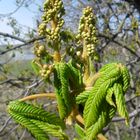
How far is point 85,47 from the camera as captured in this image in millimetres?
1069

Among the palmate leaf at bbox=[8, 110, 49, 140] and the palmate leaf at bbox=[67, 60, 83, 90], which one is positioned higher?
the palmate leaf at bbox=[67, 60, 83, 90]

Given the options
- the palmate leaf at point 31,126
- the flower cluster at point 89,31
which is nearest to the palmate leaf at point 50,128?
the palmate leaf at point 31,126

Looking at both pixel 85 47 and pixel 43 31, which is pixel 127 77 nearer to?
pixel 85 47

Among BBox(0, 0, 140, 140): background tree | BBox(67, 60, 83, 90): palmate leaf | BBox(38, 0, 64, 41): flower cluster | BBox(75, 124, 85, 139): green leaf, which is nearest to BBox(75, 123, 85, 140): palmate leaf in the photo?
BBox(75, 124, 85, 139): green leaf

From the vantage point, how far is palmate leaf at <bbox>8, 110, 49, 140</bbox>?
1030mm

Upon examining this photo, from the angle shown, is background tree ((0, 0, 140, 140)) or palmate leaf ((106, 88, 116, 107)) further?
background tree ((0, 0, 140, 140))

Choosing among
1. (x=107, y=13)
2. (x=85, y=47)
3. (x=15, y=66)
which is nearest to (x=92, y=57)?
(x=85, y=47)

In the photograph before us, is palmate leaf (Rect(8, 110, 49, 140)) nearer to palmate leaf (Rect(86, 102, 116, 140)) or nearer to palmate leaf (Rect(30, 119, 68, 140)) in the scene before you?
palmate leaf (Rect(30, 119, 68, 140))

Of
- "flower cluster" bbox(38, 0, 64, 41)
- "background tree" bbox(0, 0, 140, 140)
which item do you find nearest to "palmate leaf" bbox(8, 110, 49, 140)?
"flower cluster" bbox(38, 0, 64, 41)

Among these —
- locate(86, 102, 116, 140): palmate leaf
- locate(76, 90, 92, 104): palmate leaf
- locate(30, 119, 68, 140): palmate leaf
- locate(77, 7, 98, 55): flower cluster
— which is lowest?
locate(86, 102, 116, 140): palmate leaf

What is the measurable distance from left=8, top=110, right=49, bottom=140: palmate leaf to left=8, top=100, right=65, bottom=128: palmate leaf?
1cm

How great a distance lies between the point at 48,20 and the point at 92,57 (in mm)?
161

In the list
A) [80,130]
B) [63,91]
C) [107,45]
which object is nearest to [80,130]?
[80,130]

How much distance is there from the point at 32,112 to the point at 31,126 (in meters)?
0.04
